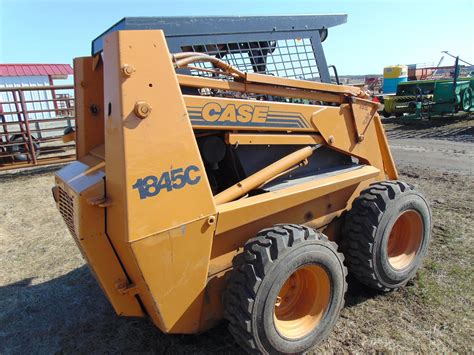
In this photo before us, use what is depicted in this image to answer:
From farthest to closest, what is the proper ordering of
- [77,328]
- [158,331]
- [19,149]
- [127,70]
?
[19,149] < [77,328] < [158,331] < [127,70]

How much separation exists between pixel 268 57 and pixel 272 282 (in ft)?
6.16

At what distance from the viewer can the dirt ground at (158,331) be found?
2770mm

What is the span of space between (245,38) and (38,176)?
7683mm

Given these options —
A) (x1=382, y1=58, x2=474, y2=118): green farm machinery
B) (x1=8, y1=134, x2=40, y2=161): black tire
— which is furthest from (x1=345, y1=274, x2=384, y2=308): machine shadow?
(x1=382, y1=58, x2=474, y2=118): green farm machinery

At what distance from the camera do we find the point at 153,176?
83.4 inches

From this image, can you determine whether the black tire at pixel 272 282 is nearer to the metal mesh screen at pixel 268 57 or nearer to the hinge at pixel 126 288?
the hinge at pixel 126 288

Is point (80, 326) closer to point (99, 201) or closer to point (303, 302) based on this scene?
point (99, 201)

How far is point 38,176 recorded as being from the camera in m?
9.24

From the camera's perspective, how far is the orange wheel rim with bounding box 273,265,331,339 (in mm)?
2615

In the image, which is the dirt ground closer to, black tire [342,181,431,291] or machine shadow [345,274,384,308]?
machine shadow [345,274,384,308]

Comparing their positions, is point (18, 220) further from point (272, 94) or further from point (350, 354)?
point (350, 354)

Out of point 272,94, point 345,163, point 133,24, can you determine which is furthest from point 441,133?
point 133,24

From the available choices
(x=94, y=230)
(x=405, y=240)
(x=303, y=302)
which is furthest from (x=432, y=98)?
(x=94, y=230)

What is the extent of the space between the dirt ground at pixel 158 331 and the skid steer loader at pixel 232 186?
24 centimetres
